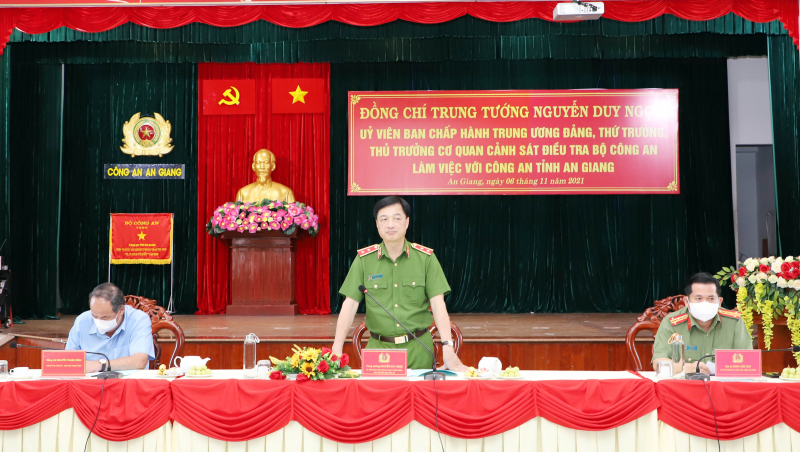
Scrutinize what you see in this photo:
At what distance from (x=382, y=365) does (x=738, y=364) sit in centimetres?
121

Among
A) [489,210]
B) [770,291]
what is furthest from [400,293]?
[489,210]

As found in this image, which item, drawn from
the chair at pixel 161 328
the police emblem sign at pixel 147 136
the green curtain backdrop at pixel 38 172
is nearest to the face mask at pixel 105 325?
the chair at pixel 161 328

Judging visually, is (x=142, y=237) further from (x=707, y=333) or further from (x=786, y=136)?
(x=786, y=136)

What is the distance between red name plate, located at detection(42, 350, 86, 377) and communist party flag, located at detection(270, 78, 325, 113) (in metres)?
5.36

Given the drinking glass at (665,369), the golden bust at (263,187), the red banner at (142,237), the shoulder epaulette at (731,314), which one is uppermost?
the golden bust at (263,187)

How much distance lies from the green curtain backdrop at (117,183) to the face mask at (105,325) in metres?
4.95

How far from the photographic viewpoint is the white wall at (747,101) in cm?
761

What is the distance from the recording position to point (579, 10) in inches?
210

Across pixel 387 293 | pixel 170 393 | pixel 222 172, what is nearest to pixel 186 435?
pixel 170 393

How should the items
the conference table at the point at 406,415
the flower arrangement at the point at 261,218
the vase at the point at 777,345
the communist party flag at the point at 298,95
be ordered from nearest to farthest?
the conference table at the point at 406,415 → the vase at the point at 777,345 → the flower arrangement at the point at 261,218 → the communist party flag at the point at 298,95

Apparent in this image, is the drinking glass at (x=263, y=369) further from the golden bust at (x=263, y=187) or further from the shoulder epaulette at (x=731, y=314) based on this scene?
the golden bust at (x=263, y=187)

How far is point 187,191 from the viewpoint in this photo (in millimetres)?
7723

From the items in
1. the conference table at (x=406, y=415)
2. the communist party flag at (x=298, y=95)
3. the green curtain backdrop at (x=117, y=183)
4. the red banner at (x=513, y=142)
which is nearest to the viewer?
the conference table at (x=406, y=415)

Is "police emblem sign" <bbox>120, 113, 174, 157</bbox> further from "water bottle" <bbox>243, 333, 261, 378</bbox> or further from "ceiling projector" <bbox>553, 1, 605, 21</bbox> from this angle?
"water bottle" <bbox>243, 333, 261, 378</bbox>
